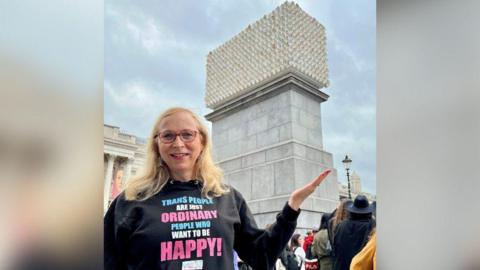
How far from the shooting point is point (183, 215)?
1.16m

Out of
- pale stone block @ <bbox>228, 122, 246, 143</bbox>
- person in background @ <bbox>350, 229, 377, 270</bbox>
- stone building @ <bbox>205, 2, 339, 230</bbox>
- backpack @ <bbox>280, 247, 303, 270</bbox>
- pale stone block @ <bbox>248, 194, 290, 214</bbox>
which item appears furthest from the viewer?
pale stone block @ <bbox>228, 122, 246, 143</bbox>

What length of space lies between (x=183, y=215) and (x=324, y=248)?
2288 mm

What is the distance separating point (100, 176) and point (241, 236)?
643mm

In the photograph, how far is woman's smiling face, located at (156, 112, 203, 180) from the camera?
126 cm

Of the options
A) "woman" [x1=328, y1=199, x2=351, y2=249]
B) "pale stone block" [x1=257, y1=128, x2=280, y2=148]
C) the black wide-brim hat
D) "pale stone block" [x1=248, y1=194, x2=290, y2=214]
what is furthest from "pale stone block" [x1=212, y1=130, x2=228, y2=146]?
the black wide-brim hat

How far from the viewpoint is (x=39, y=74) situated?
29.8 inches

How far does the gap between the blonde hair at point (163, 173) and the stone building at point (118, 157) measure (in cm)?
7

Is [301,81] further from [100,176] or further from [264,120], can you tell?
[100,176]

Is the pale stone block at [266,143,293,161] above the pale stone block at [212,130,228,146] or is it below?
below

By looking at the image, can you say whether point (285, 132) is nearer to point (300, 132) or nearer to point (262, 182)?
point (300, 132)

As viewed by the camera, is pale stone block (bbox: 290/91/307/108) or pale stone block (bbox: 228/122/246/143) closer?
pale stone block (bbox: 290/91/307/108)

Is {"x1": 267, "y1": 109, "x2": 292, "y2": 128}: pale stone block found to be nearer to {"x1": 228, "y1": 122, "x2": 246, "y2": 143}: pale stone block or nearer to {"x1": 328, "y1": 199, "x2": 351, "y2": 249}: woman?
{"x1": 228, "y1": 122, "x2": 246, "y2": 143}: pale stone block

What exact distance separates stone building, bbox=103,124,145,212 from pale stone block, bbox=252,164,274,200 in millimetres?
4076

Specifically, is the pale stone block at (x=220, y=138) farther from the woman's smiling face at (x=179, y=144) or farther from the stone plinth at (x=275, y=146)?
the woman's smiling face at (x=179, y=144)
